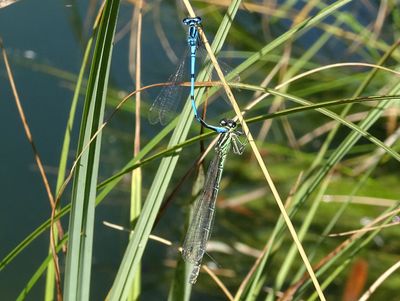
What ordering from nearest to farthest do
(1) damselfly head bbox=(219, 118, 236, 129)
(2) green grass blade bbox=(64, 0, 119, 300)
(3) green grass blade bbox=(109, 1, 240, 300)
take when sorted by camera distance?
(2) green grass blade bbox=(64, 0, 119, 300)
(3) green grass blade bbox=(109, 1, 240, 300)
(1) damselfly head bbox=(219, 118, 236, 129)

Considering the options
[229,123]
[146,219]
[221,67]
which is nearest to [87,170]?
[146,219]

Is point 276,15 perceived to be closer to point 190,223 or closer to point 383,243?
point 383,243

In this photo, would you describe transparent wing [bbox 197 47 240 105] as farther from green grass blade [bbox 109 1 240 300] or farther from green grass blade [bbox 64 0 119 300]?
green grass blade [bbox 64 0 119 300]

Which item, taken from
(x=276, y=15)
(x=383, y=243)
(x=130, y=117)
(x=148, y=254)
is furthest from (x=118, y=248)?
(x=276, y=15)

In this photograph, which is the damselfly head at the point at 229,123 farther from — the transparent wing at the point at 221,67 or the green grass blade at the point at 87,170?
the green grass blade at the point at 87,170

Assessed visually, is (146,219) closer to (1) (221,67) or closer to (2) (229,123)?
(2) (229,123)

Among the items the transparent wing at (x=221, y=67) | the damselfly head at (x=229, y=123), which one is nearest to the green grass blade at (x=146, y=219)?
the transparent wing at (x=221, y=67)

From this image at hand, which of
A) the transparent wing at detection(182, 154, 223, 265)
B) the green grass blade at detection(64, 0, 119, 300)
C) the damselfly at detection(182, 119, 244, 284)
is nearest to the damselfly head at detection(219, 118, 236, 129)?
the damselfly at detection(182, 119, 244, 284)

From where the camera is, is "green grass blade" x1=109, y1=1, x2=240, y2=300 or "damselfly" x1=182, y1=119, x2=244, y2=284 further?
"damselfly" x1=182, y1=119, x2=244, y2=284
